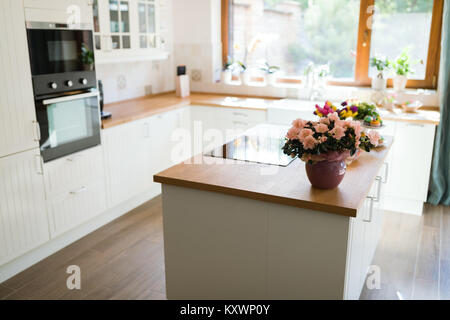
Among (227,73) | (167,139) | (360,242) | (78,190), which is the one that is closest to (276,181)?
(360,242)

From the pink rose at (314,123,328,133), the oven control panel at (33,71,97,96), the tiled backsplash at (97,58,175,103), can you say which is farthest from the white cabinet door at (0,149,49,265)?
the pink rose at (314,123,328,133)

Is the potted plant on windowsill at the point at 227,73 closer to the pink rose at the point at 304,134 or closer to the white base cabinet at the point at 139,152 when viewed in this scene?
the white base cabinet at the point at 139,152

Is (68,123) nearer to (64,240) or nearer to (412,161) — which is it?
(64,240)

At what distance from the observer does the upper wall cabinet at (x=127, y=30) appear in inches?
136

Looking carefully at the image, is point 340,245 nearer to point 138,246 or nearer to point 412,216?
point 138,246

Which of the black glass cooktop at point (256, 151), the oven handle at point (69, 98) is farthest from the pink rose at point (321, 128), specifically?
the oven handle at point (69, 98)

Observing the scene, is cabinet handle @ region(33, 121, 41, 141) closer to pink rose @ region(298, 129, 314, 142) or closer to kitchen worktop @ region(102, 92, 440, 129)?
kitchen worktop @ region(102, 92, 440, 129)

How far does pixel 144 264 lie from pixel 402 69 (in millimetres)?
2898

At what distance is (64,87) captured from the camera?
2.95 meters

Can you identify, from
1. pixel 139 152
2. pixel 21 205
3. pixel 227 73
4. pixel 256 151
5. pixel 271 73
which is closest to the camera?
pixel 256 151

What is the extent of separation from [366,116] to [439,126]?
126 cm

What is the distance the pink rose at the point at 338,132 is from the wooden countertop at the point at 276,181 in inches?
10.8
